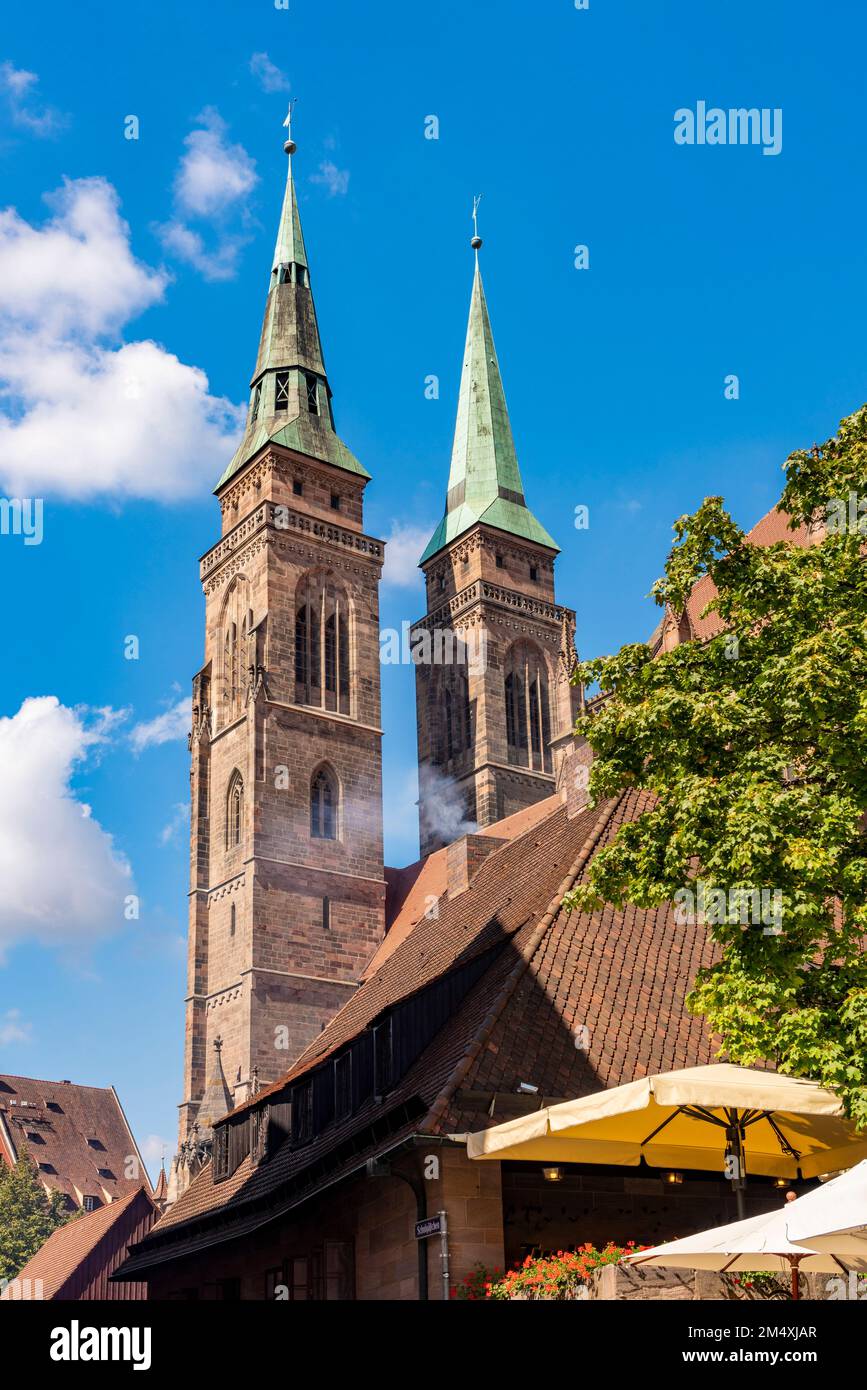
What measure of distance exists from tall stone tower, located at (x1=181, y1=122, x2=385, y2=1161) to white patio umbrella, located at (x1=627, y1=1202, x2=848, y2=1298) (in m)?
33.5

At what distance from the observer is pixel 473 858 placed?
27531 millimetres

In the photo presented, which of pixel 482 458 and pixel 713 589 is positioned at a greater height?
pixel 482 458

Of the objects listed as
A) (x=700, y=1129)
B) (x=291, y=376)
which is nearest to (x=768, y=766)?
(x=700, y=1129)

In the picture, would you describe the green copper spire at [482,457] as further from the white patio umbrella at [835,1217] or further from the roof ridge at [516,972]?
the white patio umbrella at [835,1217]

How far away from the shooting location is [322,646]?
54.8 meters

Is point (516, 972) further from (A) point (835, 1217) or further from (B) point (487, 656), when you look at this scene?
(B) point (487, 656)

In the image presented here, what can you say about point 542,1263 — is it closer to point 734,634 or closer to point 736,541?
point 734,634

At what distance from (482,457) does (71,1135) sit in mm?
41064

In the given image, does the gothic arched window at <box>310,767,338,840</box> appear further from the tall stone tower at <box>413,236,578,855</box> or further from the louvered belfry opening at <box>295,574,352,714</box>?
the tall stone tower at <box>413,236,578,855</box>

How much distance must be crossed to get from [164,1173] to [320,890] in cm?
1235

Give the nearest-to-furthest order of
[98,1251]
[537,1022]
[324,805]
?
[537,1022]
[324,805]
[98,1251]

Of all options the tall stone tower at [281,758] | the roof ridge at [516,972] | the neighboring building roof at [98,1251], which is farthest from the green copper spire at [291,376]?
the roof ridge at [516,972]

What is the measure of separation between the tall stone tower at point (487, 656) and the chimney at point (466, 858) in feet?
111
